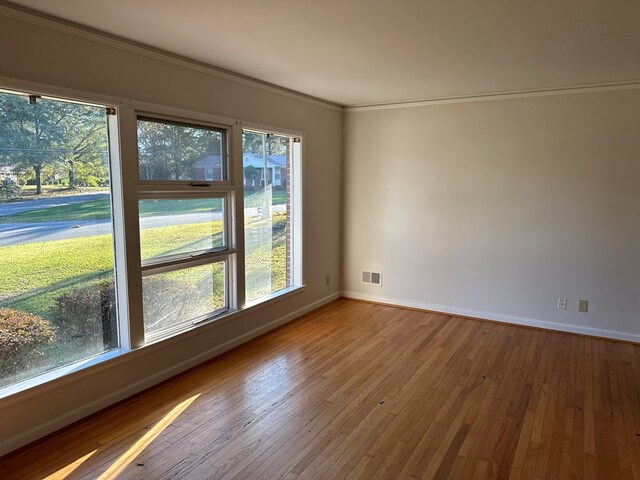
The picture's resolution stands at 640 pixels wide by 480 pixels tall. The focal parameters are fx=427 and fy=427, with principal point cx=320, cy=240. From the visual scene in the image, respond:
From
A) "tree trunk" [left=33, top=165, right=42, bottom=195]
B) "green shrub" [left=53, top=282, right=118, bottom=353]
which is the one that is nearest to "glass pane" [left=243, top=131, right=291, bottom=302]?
"green shrub" [left=53, top=282, right=118, bottom=353]

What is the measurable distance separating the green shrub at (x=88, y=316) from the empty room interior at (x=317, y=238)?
17mm

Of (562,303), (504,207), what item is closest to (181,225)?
(504,207)

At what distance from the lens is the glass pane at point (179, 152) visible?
10.0ft

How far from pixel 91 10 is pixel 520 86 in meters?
3.67

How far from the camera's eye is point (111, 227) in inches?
115

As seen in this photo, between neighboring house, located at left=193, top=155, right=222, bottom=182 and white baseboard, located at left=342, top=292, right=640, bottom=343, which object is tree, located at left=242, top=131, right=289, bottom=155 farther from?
white baseboard, located at left=342, top=292, right=640, bottom=343

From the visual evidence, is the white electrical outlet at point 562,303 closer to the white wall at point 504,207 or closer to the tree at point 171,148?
the white wall at point 504,207

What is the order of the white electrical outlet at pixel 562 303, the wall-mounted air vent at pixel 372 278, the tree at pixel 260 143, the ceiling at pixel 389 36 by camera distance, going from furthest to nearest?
the wall-mounted air vent at pixel 372 278 < the white electrical outlet at pixel 562 303 < the tree at pixel 260 143 < the ceiling at pixel 389 36

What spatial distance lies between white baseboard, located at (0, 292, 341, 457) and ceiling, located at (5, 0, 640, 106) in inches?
93.2

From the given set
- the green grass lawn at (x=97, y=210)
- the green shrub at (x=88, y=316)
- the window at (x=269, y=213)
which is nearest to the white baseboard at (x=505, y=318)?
the window at (x=269, y=213)

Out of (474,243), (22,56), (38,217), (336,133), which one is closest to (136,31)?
(22,56)

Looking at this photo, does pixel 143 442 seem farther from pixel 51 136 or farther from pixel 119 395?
pixel 51 136

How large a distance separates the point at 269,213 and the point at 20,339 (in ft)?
7.96

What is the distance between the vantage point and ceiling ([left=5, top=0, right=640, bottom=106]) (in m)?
2.24
